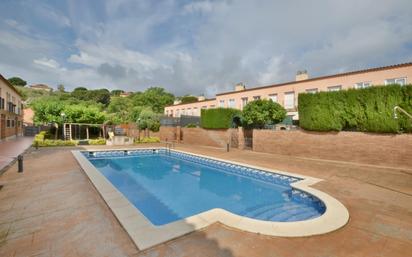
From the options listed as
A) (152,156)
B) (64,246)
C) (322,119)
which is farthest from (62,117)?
(322,119)

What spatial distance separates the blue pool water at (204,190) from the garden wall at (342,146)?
512 centimetres

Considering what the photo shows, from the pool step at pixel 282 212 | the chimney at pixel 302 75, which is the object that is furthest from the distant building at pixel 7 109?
the chimney at pixel 302 75

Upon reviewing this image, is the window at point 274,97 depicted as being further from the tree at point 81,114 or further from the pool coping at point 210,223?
the tree at point 81,114

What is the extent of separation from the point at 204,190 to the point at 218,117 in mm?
11644

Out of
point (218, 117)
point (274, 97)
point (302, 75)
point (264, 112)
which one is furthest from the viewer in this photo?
point (274, 97)

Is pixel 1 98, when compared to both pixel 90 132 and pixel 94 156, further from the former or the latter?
pixel 94 156

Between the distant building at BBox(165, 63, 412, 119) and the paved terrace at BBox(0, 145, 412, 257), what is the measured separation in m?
13.1

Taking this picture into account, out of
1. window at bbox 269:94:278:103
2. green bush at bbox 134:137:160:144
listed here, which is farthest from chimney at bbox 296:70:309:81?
green bush at bbox 134:137:160:144

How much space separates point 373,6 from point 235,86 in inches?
660

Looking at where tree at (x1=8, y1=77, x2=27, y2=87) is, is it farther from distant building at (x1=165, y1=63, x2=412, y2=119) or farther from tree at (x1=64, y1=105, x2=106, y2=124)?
distant building at (x1=165, y1=63, x2=412, y2=119)

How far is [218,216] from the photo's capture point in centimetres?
456

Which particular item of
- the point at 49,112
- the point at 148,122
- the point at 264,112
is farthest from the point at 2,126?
the point at 264,112

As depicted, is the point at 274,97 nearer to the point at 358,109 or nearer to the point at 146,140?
the point at 358,109

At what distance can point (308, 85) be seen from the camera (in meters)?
20.2
